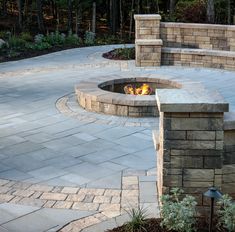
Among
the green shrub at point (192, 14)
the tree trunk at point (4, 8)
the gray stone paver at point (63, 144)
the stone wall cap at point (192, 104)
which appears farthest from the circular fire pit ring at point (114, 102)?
the tree trunk at point (4, 8)

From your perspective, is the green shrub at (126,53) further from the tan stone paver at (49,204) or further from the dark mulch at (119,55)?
the tan stone paver at (49,204)

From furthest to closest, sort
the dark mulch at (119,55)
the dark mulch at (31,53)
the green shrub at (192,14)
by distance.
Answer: the green shrub at (192,14) → the dark mulch at (31,53) → the dark mulch at (119,55)

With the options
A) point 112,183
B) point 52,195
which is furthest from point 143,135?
point 52,195

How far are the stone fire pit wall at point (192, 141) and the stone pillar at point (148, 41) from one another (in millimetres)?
7830

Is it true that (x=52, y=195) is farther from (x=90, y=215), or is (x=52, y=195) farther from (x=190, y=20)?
(x=190, y=20)

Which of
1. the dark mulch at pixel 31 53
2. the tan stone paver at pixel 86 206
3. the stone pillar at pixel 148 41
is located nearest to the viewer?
the tan stone paver at pixel 86 206

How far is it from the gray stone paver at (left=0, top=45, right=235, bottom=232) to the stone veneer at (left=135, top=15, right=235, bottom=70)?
1.07 meters

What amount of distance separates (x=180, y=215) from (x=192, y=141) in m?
0.60

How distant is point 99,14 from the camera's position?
26.7 m

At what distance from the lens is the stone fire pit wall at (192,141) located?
3.58 metres

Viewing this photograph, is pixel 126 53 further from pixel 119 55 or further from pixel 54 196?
pixel 54 196

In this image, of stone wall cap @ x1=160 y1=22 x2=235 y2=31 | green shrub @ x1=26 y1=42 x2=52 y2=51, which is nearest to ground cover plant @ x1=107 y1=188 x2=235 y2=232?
stone wall cap @ x1=160 y1=22 x2=235 y2=31

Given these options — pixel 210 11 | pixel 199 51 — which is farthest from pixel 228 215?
pixel 210 11

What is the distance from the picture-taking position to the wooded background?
19.8 m
